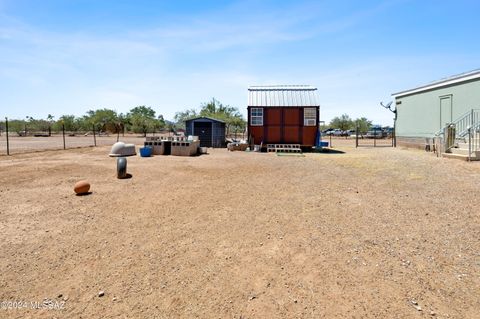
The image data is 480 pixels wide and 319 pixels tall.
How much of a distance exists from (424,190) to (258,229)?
19.0 ft

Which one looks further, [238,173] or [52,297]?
[238,173]

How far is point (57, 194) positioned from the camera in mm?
8211

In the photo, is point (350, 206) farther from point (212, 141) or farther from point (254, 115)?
point (212, 141)

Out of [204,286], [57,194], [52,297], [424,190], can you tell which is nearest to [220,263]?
[204,286]

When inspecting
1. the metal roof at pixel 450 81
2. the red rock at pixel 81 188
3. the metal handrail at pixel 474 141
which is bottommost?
the red rock at pixel 81 188

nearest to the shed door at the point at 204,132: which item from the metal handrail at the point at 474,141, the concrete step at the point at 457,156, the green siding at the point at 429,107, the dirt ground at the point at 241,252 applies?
the green siding at the point at 429,107

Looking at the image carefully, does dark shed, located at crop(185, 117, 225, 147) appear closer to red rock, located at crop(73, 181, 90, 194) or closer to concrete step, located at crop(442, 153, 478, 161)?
concrete step, located at crop(442, 153, 478, 161)

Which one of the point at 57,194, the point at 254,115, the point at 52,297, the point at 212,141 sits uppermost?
the point at 254,115

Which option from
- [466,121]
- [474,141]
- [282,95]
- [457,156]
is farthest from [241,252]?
[282,95]

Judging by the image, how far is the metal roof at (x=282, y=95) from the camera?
24.4 m

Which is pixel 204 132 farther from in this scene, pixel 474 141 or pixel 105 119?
pixel 105 119

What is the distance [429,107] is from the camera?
832 inches

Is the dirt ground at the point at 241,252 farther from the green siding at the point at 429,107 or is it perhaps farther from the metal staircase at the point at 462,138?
the green siding at the point at 429,107

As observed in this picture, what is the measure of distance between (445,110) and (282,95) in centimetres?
1176
